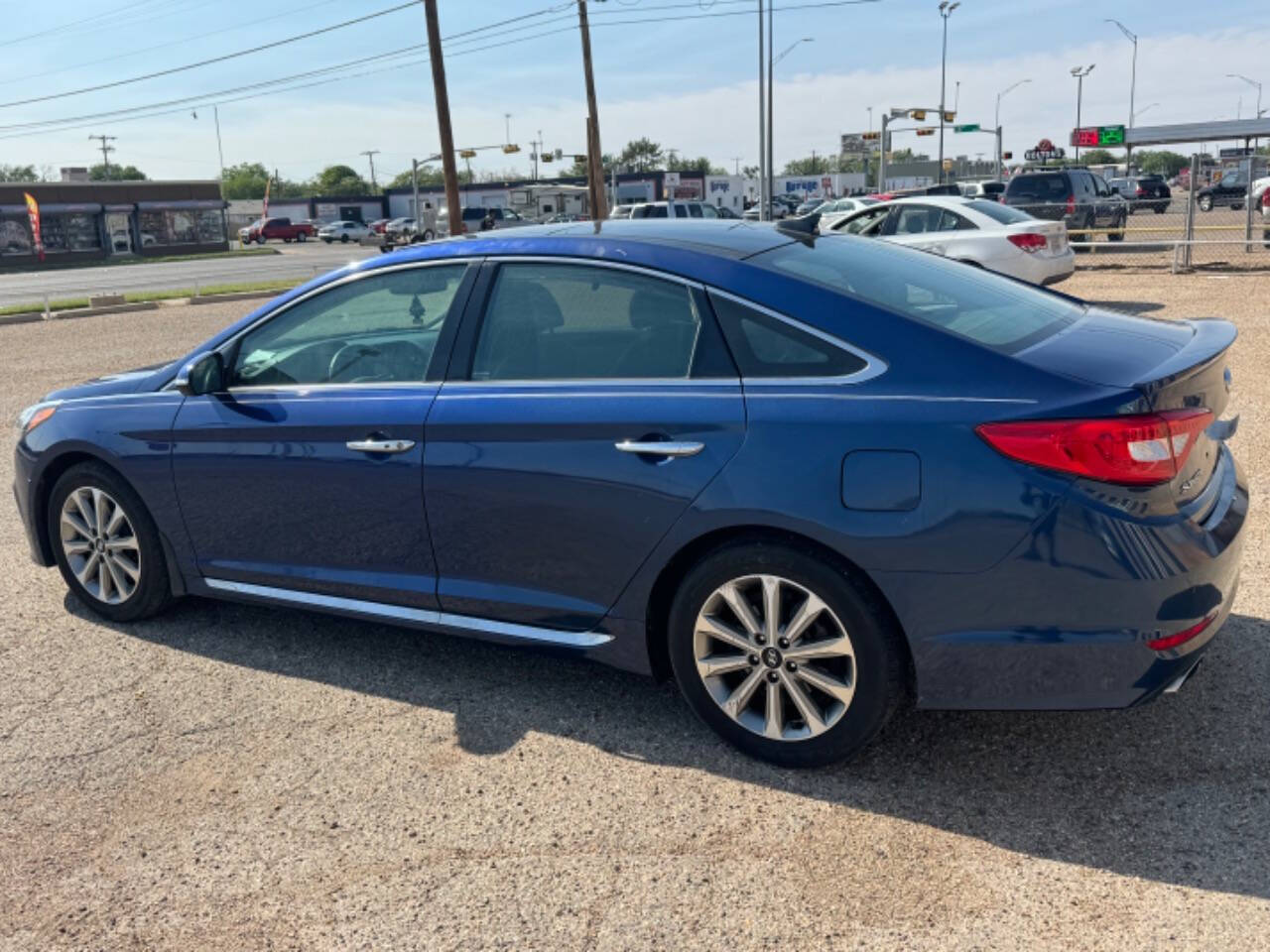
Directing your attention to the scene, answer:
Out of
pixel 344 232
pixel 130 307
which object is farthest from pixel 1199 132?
pixel 344 232

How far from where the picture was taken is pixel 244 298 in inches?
967

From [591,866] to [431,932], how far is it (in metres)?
0.46

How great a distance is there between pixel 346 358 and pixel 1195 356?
295 cm

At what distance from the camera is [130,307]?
23094mm

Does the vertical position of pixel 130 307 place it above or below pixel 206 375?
below

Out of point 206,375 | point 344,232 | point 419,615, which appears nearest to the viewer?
point 419,615

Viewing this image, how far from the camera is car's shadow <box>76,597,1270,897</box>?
117 inches

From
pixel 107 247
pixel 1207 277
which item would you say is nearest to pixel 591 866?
pixel 1207 277

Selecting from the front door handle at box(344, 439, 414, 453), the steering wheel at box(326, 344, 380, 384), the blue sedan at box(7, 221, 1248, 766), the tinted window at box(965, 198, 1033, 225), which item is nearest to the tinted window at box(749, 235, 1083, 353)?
the blue sedan at box(7, 221, 1248, 766)

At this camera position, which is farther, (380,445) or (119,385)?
(119,385)

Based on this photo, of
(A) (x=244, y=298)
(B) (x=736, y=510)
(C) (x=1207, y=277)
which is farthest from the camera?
(A) (x=244, y=298)

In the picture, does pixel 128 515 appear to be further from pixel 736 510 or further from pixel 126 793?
pixel 736 510

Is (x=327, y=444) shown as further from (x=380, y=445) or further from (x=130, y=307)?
(x=130, y=307)

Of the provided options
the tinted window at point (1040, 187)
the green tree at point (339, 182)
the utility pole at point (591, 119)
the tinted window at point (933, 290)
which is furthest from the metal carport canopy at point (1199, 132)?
the green tree at point (339, 182)
